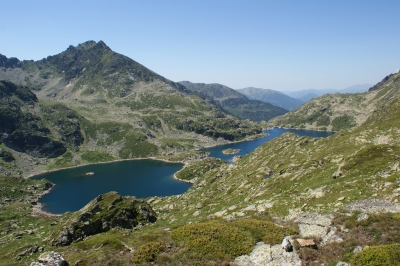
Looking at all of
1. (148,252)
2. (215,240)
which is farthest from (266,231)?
(148,252)

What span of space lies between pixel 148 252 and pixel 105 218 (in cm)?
4707

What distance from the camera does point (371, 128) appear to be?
65.6 metres

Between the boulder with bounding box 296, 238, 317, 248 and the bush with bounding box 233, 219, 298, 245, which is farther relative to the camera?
the bush with bounding box 233, 219, 298, 245

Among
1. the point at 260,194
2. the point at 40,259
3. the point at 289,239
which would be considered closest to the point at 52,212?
the point at 260,194

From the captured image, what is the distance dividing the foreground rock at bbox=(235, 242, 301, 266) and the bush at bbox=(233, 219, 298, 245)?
3.08 feet

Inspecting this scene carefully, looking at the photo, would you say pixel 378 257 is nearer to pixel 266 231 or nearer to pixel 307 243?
pixel 307 243

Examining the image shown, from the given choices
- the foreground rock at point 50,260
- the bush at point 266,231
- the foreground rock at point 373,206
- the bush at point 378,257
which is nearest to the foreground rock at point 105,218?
the foreground rock at point 50,260

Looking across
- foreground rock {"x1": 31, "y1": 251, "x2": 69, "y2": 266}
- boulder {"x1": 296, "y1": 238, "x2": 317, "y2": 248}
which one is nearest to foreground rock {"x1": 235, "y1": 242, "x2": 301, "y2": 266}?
boulder {"x1": 296, "y1": 238, "x2": 317, "y2": 248}

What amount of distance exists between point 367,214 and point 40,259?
28682mm

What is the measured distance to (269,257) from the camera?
20.3 metres

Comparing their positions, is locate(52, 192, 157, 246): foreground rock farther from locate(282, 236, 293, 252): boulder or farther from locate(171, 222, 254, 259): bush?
locate(282, 236, 293, 252): boulder

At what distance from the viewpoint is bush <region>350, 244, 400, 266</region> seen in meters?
15.0

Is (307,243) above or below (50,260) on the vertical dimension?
above

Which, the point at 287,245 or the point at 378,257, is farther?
the point at 287,245
